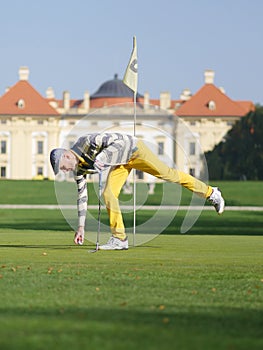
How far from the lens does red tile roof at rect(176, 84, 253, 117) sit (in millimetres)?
132125

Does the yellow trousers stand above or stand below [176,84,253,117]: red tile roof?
below

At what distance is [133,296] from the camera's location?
8477mm

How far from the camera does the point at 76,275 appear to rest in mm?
9945

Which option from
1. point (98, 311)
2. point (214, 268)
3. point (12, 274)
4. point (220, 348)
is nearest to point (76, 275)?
point (12, 274)

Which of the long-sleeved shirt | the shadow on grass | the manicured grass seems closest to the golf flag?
the long-sleeved shirt

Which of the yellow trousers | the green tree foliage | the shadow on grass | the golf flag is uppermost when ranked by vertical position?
the green tree foliage

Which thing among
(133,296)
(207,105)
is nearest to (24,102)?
(207,105)

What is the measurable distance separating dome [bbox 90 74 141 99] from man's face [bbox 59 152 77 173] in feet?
415

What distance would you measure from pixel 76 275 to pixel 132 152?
3.08 metres

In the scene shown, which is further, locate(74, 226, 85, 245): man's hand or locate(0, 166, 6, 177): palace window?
locate(0, 166, 6, 177): palace window

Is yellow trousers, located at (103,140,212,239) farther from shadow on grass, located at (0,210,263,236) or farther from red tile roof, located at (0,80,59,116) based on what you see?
red tile roof, located at (0,80,59,116)

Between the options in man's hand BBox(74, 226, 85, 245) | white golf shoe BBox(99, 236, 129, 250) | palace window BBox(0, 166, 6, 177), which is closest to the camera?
man's hand BBox(74, 226, 85, 245)

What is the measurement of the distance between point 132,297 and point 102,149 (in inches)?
169

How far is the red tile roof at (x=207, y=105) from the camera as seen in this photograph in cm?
13212
